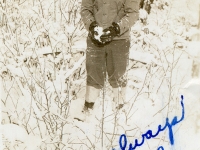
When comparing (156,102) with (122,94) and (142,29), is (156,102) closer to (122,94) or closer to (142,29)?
(122,94)

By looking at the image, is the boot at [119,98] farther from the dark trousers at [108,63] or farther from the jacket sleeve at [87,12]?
the jacket sleeve at [87,12]

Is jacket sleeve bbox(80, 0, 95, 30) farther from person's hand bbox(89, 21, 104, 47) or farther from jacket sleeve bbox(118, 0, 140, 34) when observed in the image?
jacket sleeve bbox(118, 0, 140, 34)

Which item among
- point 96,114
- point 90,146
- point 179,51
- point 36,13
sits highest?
point 36,13

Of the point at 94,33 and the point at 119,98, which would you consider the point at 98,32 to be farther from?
the point at 119,98

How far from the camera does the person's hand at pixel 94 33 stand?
2.21 meters

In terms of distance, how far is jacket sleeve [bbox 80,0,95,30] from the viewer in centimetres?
224

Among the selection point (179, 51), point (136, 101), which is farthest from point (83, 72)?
point (179, 51)

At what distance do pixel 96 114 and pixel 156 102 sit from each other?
296 millimetres

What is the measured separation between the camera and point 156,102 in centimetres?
225

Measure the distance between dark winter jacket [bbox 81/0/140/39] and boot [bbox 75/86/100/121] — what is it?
289mm

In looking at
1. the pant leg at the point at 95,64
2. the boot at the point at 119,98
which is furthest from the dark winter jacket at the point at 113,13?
the boot at the point at 119,98

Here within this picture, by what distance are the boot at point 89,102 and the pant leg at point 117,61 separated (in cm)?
9
